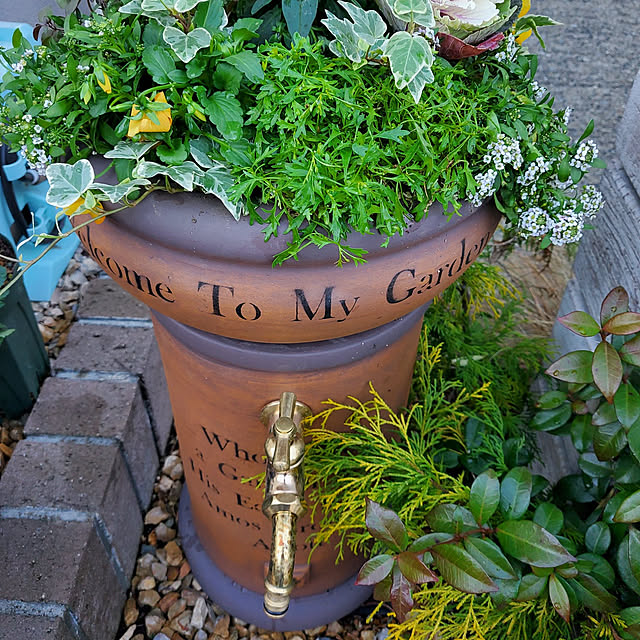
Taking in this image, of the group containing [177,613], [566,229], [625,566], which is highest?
[566,229]

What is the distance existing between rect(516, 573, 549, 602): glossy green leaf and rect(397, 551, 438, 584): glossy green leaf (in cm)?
13

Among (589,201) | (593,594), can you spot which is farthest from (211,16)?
(593,594)

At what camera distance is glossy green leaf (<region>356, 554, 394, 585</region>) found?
0.77 meters

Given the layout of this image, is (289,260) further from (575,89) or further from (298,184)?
(575,89)

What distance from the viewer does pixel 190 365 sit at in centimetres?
86

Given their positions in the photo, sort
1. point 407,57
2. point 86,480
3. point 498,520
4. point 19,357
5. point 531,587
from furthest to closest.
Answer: point 19,357 → point 86,480 → point 498,520 → point 531,587 → point 407,57

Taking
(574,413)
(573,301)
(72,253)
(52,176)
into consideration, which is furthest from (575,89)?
(52,176)

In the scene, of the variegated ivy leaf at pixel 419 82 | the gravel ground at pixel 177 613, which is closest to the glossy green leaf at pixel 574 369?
the variegated ivy leaf at pixel 419 82

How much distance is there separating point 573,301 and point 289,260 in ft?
2.94

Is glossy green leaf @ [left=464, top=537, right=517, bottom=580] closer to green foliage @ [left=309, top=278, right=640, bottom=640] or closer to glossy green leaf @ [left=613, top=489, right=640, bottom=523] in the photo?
green foliage @ [left=309, top=278, right=640, bottom=640]

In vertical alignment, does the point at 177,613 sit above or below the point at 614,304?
below

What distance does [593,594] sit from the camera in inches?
31.9

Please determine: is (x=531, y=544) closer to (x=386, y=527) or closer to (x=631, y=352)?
(x=386, y=527)

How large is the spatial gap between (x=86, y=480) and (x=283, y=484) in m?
0.53
